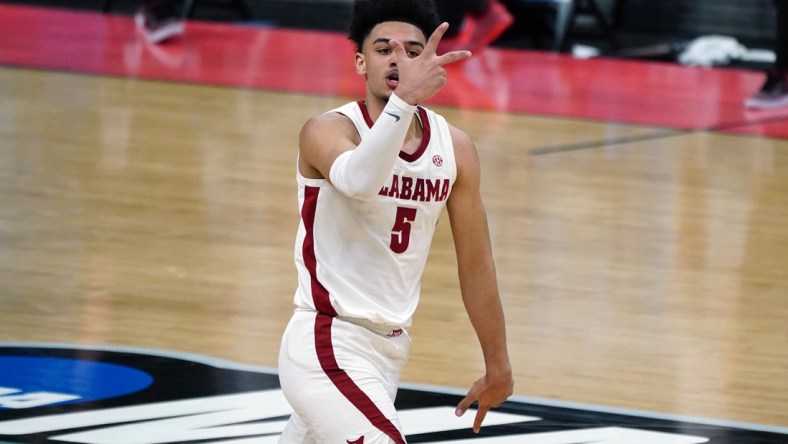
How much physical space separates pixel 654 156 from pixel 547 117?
4.30 ft

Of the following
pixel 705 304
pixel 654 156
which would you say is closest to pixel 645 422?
pixel 705 304

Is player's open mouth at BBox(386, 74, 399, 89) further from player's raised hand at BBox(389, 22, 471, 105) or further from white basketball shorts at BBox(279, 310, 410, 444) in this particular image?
white basketball shorts at BBox(279, 310, 410, 444)

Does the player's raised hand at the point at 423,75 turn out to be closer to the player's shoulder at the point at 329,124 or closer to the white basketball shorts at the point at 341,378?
the player's shoulder at the point at 329,124

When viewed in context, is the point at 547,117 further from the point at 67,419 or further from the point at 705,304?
the point at 67,419

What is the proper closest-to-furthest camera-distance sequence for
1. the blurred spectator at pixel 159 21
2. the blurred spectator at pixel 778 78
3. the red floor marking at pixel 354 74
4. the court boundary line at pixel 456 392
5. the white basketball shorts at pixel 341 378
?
1. the white basketball shorts at pixel 341 378
2. the court boundary line at pixel 456 392
3. the blurred spectator at pixel 778 78
4. the red floor marking at pixel 354 74
5. the blurred spectator at pixel 159 21

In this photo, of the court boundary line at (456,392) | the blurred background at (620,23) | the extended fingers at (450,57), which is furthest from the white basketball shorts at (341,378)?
the blurred background at (620,23)

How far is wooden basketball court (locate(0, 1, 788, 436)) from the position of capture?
16.1ft

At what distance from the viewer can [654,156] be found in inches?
336

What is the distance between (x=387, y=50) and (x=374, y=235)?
36 centimetres

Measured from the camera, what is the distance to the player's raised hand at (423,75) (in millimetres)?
2670

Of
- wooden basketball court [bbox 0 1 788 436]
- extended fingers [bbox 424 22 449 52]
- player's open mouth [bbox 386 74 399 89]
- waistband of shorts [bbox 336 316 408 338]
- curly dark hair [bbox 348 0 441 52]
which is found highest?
curly dark hair [bbox 348 0 441 52]

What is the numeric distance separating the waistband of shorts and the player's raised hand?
0.49 m

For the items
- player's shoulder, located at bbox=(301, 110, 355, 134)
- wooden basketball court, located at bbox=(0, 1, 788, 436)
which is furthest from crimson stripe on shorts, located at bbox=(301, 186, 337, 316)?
wooden basketball court, located at bbox=(0, 1, 788, 436)

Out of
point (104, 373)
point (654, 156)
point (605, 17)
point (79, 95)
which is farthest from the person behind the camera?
point (605, 17)
